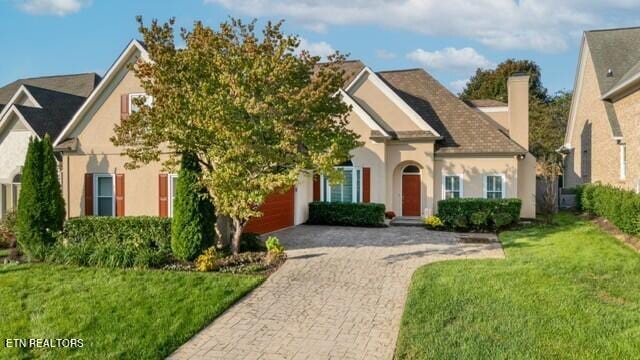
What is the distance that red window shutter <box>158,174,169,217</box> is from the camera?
15719 mm

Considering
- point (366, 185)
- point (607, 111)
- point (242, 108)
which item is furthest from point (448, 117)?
point (242, 108)

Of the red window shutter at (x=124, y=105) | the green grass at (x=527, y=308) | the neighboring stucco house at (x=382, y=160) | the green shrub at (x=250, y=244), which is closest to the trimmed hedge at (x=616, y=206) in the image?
the green grass at (x=527, y=308)

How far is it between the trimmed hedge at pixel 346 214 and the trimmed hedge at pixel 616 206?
806 cm

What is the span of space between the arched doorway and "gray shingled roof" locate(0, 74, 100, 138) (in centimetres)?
1569

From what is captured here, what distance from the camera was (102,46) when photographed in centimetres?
1520

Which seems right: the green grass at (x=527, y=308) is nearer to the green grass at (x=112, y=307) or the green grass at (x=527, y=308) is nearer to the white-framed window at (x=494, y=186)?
the green grass at (x=112, y=307)

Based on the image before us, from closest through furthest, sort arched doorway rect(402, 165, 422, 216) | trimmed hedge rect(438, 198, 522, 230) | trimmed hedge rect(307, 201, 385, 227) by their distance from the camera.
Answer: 1. trimmed hedge rect(438, 198, 522, 230)
2. trimmed hedge rect(307, 201, 385, 227)
3. arched doorway rect(402, 165, 422, 216)

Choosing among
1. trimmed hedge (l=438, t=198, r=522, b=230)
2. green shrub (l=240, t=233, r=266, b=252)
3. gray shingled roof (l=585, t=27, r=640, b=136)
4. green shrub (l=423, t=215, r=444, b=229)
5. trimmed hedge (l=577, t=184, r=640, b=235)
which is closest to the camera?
green shrub (l=240, t=233, r=266, b=252)

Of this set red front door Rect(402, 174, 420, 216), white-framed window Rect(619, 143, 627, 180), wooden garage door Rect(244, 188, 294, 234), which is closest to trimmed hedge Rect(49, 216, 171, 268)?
wooden garage door Rect(244, 188, 294, 234)

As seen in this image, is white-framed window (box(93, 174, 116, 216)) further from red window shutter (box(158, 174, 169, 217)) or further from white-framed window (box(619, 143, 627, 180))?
white-framed window (box(619, 143, 627, 180))

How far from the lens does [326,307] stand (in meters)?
7.64

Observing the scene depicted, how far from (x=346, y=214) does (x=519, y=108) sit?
973 centimetres

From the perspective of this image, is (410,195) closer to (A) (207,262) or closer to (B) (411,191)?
(B) (411,191)

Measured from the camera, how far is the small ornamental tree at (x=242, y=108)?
9.73 m
